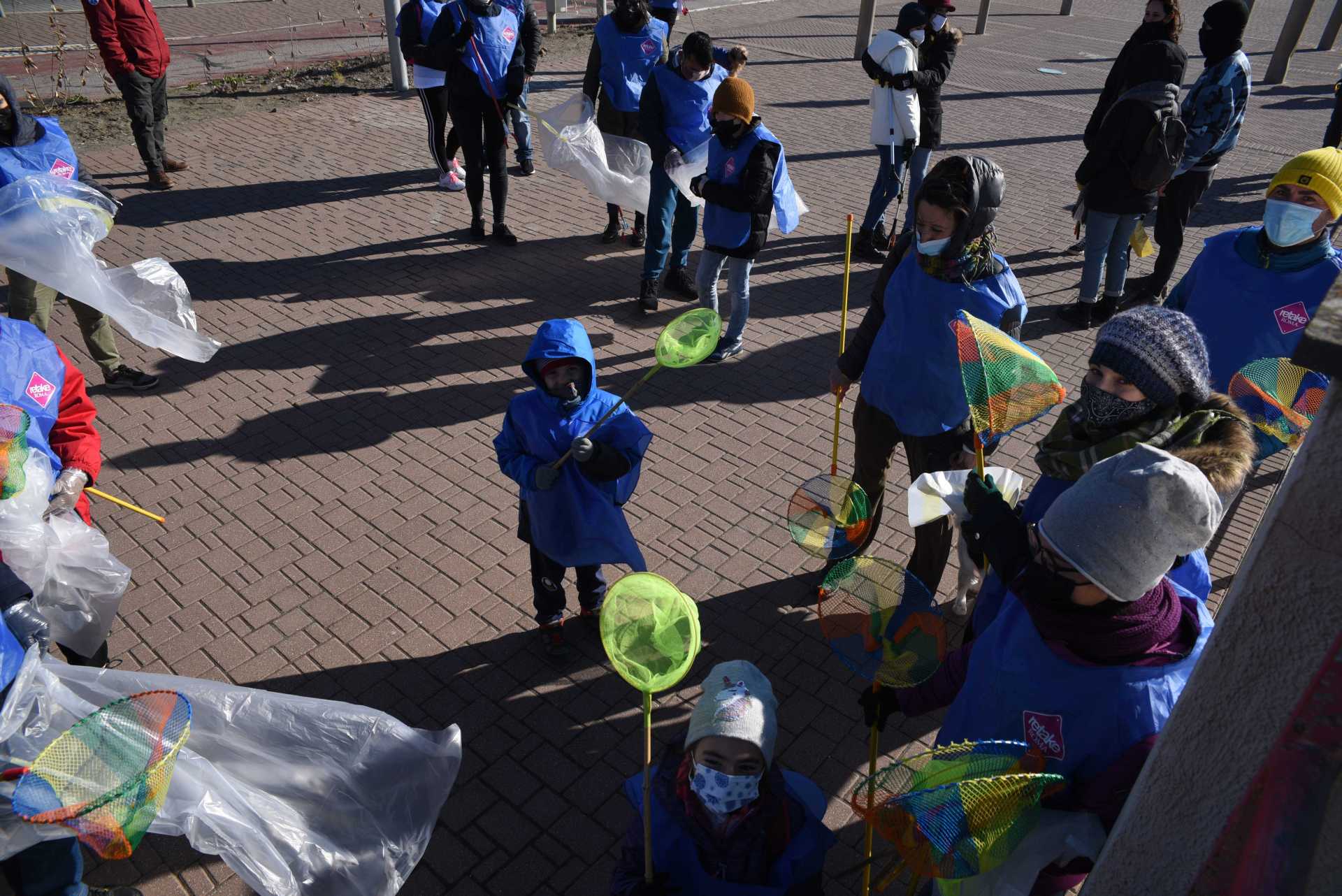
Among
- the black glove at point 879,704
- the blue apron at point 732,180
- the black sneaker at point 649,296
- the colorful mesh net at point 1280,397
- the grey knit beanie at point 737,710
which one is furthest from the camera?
the black sneaker at point 649,296

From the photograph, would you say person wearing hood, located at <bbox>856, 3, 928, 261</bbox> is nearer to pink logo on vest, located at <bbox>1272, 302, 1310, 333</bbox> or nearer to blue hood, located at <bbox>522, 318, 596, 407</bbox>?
pink logo on vest, located at <bbox>1272, 302, 1310, 333</bbox>

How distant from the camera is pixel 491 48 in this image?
24.2 ft

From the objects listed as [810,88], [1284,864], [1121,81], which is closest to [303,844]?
[1284,864]

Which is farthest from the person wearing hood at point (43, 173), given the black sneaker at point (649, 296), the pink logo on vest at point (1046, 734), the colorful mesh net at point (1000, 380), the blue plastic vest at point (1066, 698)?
the pink logo on vest at point (1046, 734)

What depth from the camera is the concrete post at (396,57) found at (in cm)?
1127

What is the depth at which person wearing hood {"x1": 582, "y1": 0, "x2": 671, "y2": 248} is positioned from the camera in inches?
293

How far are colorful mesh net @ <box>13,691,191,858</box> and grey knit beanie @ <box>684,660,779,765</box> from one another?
1368 mm

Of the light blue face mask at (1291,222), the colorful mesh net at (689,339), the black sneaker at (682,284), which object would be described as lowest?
the black sneaker at (682,284)

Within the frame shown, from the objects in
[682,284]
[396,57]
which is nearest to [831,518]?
[682,284]

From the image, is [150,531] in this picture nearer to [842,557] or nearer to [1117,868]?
[842,557]

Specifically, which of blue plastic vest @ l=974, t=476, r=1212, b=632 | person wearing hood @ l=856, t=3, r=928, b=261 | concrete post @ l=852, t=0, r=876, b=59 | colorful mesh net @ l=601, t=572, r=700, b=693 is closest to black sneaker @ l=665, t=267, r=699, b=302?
person wearing hood @ l=856, t=3, r=928, b=261

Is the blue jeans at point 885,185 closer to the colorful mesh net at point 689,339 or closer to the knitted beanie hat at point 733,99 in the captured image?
the knitted beanie hat at point 733,99

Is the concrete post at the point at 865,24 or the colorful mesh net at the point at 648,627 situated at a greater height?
the concrete post at the point at 865,24

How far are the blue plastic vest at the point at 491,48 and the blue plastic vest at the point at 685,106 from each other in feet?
5.12
